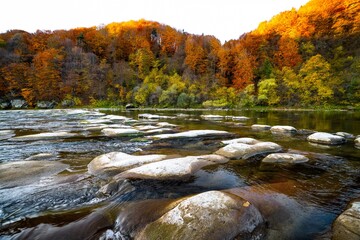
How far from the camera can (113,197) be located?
16.8ft

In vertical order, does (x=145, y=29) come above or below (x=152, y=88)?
above

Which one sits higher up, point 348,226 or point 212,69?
point 212,69

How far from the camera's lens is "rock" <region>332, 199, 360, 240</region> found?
345 centimetres

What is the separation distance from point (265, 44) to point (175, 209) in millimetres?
74688

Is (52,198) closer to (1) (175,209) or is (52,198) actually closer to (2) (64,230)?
(2) (64,230)

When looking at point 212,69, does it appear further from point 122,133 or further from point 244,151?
point 244,151

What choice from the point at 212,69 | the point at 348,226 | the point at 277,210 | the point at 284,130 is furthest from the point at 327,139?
the point at 212,69

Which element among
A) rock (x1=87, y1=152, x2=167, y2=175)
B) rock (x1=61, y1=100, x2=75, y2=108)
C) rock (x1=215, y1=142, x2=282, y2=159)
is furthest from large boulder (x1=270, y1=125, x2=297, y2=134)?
rock (x1=61, y1=100, x2=75, y2=108)

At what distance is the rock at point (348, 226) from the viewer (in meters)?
3.45

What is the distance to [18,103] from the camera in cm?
6275

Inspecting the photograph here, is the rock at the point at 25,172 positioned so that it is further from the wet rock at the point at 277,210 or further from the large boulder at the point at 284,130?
the large boulder at the point at 284,130

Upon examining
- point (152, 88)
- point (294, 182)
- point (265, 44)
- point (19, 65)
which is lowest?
point (294, 182)

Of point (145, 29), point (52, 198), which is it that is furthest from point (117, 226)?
point (145, 29)

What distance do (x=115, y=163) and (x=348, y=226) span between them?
5.84 m
